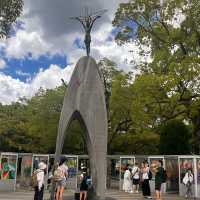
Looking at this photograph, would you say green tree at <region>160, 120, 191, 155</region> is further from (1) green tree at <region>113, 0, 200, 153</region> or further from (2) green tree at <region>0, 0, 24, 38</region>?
(2) green tree at <region>0, 0, 24, 38</region>

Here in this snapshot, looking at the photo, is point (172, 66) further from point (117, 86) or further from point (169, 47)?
point (117, 86)

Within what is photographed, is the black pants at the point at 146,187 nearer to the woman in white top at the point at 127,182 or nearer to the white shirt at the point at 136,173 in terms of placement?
the white shirt at the point at 136,173

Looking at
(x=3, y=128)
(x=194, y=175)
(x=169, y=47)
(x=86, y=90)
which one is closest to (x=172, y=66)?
(x=169, y=47)

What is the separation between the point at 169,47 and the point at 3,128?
23970 mm

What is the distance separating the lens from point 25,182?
22.9 m

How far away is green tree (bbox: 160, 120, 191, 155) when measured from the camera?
85.9 feet

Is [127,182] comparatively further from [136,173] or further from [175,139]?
[175,139]

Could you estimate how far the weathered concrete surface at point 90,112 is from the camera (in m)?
15.9

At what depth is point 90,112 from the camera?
16.1m

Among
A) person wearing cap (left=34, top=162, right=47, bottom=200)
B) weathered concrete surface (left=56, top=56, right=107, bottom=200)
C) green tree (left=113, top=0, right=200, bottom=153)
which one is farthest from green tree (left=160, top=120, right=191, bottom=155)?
person wearing cap (left=34, top=162, right=47, bottom=200)

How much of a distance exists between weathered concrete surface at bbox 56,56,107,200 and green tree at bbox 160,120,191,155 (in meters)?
11.0

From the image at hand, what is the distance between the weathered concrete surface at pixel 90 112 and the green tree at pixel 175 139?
1103cm

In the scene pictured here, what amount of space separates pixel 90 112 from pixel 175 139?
11.6 metres

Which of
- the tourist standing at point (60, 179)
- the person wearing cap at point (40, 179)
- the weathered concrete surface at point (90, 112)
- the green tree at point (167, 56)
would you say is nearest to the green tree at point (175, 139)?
the green tree at point (167, 56)
